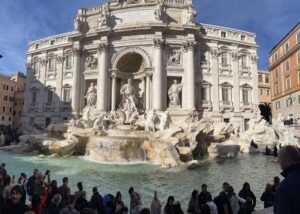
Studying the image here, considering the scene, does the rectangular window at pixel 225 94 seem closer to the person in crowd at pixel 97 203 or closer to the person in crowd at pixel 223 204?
the person in crowd at pixel 223 204

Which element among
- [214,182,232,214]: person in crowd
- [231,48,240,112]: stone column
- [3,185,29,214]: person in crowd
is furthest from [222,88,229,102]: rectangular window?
[3,185,29,214]: person in crowd

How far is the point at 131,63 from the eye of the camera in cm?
2739

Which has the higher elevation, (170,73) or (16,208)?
(170,73)

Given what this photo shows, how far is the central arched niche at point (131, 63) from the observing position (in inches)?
1039

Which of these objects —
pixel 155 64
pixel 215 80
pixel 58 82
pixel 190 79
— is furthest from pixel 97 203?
pixel 58 82

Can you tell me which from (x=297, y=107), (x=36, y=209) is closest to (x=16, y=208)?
(x=36, y=209)

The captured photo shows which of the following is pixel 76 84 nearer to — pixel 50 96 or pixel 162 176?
pixel 50 96

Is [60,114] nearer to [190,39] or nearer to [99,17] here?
[99,17]

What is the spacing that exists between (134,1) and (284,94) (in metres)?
21.4

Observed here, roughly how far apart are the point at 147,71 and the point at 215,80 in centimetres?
738

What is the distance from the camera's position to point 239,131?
2470cm

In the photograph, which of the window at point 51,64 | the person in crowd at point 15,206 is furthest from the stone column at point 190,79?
the person in crowd at point 15,206

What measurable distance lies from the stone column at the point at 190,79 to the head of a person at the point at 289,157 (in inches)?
872

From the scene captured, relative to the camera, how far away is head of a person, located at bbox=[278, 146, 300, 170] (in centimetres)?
203
